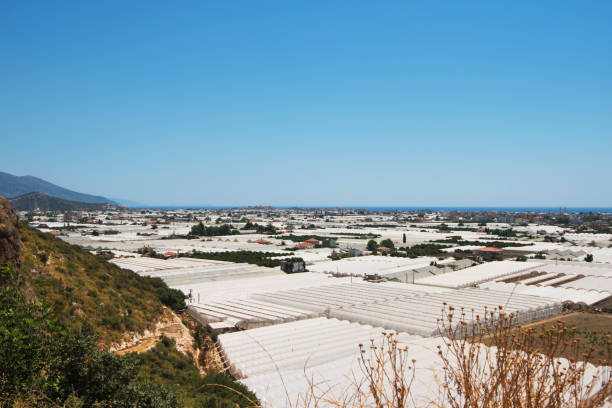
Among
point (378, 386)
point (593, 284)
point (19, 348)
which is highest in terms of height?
point (378, 386)

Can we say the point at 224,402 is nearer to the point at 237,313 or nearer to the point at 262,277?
the point at 237,313

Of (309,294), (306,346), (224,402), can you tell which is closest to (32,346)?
(224,402)

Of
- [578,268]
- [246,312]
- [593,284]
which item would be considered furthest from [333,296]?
[578,268]

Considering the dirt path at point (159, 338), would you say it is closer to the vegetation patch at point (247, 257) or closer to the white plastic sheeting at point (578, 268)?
the vegetation patch at point (247, 257)

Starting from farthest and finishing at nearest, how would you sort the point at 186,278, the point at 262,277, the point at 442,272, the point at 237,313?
the point at 442,272 < the point at 262,277 < the point at 186,278 < the point at 237,313

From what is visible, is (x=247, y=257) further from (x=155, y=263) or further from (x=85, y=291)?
(x=85, y=291)
